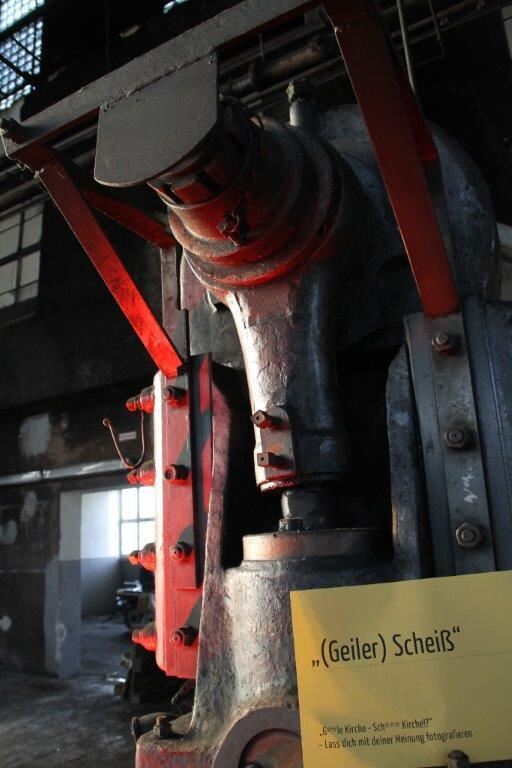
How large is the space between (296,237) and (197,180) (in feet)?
0.82

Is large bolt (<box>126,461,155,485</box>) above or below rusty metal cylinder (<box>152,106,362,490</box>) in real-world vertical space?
below

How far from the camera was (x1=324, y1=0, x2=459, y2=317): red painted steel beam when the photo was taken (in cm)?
92

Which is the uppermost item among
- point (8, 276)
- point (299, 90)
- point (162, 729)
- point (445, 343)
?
point (8, 276)

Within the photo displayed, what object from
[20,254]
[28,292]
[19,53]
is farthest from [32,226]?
[19,53]

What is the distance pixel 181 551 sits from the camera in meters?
1.31

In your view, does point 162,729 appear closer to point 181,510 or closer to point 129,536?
point 181,510

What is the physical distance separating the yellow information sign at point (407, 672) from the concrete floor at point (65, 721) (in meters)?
2.55

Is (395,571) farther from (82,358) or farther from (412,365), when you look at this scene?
(82,358)

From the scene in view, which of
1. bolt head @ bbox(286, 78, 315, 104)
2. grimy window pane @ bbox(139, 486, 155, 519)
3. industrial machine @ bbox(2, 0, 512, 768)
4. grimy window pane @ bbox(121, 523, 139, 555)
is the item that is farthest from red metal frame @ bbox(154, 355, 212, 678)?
grimy window pane @ bbox(121, 523, 139, 555)

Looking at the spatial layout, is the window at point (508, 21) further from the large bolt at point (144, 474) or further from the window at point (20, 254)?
the window at point (20, 254)

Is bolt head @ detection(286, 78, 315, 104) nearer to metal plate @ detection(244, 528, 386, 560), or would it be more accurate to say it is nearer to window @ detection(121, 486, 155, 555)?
metal plate @ detection(244, 528, 386, 560)

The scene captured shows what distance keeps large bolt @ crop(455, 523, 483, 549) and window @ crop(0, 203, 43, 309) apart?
4.90 metres

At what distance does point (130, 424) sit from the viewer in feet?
15.4

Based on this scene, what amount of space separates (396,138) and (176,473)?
0.86 metres
